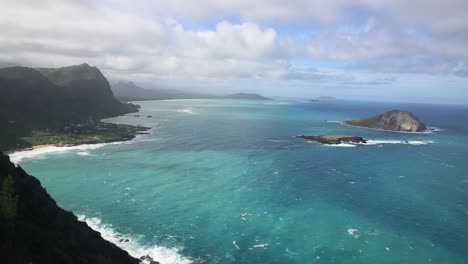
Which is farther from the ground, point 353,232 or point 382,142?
point 382,142

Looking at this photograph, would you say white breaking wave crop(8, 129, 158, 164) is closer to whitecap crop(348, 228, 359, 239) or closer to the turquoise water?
the turquoise water

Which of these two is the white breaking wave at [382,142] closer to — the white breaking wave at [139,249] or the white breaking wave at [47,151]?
the white breaking wave at [47,151]

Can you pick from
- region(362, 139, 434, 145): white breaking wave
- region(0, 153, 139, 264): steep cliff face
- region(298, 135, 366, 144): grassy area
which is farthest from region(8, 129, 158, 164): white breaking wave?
region(362, 139, 434, 145): white breaking wave

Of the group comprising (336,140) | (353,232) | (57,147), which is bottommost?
(353,232)

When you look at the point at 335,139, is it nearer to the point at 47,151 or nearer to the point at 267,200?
the point at 267,200

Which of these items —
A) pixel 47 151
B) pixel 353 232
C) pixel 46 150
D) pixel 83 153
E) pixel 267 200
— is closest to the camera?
pixel 353 232

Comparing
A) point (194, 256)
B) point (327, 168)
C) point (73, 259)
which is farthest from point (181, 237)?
point (327, 168)

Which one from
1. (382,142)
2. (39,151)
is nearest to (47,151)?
(39,151)

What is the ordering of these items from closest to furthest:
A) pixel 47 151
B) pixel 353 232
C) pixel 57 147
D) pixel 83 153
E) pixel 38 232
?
pixel 38 232 → pixel 353 232 → pixel 83 153 → pixel 47 151 → pixel 57 147
